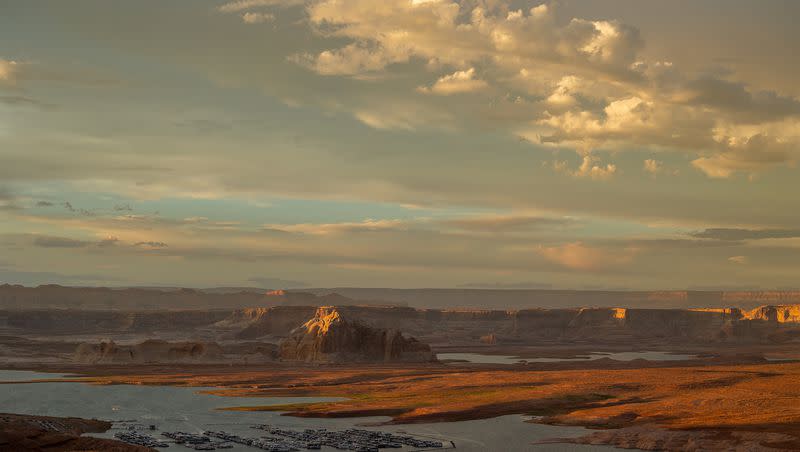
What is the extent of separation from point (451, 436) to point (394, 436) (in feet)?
16.3

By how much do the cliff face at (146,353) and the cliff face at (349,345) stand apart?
1620 cm

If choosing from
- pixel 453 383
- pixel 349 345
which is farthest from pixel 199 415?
pixel 349 345

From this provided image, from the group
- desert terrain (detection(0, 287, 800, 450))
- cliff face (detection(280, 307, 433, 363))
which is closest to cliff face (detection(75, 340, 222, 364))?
desert terrain (detection(0, 287, 800, 450))

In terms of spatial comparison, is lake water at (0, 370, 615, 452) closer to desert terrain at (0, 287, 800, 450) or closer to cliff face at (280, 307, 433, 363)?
desert terrain at (0, 287, 800, 450)

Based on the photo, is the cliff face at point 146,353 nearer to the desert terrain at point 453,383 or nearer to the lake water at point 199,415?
the desert terrain at point 453,383

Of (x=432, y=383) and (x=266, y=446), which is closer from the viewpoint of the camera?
(x=266, y=446)

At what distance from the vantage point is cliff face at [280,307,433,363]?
172 m

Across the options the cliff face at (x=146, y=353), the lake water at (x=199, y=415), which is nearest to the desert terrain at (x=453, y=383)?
the cliff face at (x=146, y=353)

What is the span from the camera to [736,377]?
110 metres

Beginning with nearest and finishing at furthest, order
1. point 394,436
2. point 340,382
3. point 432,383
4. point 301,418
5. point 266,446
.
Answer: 1. point 266,446
2. point 394,436
3. point 301,418
4. point 432,383
5. point 340,382

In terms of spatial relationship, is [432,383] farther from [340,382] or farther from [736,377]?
[736,377]

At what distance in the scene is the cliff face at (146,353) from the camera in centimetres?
16238

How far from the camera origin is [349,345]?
175m

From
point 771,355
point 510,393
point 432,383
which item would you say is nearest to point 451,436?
point 510,393
